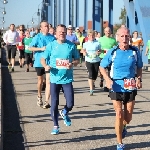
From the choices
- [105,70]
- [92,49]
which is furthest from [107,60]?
[92,49]

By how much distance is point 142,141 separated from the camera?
7953 mm

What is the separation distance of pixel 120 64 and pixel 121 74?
0.48 feet

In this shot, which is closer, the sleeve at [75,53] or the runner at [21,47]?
the sleeve at [75,53]

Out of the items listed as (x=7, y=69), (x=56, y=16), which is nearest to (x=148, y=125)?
(x=7, y=69)

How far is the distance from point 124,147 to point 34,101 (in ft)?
17.6

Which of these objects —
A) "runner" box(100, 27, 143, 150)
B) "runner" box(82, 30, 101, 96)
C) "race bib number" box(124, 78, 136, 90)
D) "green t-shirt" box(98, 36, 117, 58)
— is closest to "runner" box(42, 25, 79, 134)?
"runner" box(100, 27, 143, 150)

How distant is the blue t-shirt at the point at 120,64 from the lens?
7.31m

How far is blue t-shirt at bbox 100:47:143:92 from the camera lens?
7309 mm

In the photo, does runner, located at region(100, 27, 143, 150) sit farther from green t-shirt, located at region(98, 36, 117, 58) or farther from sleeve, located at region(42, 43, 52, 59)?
green t-shirt, located at region(98, 36, 117, 58)

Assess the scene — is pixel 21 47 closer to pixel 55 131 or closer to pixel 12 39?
pixel 12 39

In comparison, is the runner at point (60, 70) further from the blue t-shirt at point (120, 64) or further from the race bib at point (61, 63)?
the blue t-shirt at point (120, 64)

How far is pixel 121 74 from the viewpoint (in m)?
7.39

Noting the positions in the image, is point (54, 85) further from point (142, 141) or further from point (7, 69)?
point (7, 69)

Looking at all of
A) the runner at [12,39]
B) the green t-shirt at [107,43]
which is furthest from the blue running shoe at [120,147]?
the runner at [12,39]
